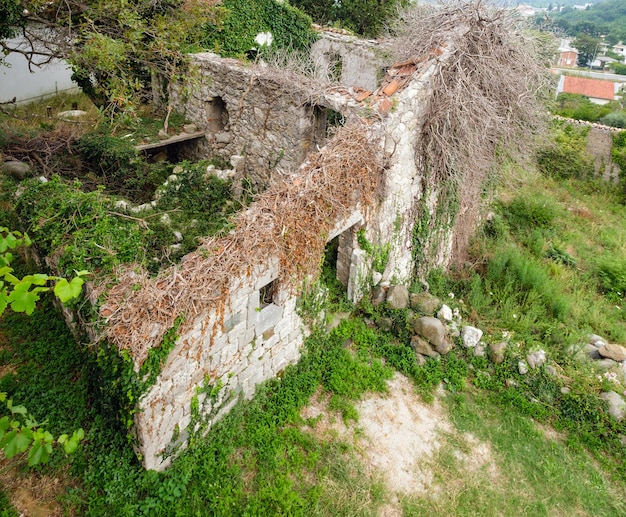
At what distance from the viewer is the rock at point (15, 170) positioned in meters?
8.12

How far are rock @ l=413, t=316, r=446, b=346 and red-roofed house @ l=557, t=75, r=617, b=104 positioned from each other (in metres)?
48.2

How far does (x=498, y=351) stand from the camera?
689 centimetres

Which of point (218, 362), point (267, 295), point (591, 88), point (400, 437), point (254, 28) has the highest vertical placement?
point (254, 28)

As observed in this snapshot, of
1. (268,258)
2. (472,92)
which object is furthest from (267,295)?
(472,92)

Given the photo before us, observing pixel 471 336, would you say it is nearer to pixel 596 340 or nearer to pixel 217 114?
pixel 596 340

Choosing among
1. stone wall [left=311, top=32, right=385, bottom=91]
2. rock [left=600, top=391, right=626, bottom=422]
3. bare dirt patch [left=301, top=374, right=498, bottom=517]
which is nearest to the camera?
bare dirt patch [left=301, top=374, right=498, bottom=517]

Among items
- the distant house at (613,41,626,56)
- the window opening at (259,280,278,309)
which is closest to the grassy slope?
the window opening at (259,280,278,309)

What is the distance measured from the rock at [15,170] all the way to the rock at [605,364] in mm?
10567

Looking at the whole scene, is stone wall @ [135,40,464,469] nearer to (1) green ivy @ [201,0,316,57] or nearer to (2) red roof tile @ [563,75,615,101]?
(1) green ivy @ [201,0,316,57]

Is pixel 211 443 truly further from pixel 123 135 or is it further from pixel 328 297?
pixel 123 135

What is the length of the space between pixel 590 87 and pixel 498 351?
52556mm

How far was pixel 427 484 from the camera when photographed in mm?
5281

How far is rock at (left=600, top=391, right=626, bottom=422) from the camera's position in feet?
20.0

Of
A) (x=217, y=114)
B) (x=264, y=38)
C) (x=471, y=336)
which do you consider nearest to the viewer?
(x=471, y=336)
